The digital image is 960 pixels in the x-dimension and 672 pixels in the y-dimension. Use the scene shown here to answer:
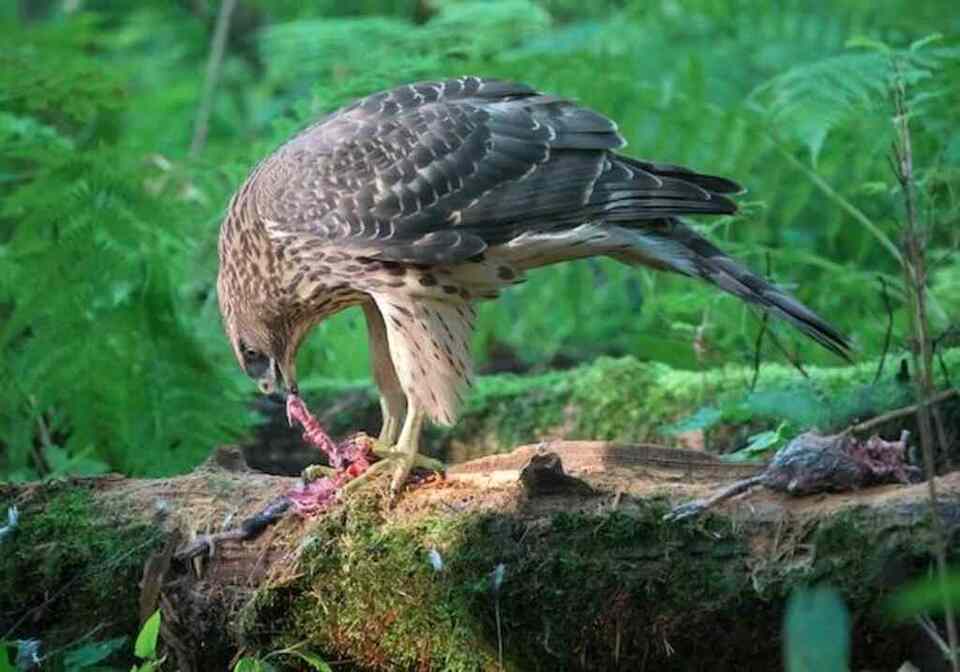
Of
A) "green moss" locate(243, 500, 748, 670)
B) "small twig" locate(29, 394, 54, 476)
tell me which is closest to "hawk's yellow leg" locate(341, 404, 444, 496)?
"green moss" locate(243, 500, 748, 670)

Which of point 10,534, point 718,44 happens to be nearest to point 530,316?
point 718,44

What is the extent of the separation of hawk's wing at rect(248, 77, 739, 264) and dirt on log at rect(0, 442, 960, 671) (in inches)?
32.7

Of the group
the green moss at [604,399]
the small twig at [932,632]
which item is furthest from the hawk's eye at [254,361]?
the small twig at [932,632]

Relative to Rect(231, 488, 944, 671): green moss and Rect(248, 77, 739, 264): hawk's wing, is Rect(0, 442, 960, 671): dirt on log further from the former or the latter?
Rect(248, 77, 739, 264): hawk's wing

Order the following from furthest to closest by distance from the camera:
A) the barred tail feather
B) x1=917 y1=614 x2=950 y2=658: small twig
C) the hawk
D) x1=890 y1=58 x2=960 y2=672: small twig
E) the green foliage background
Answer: the green foliage background
the hawk
the barred tail feather
x1=917 y1=614 x2=950 y2=658: small twig
x1=890 y1=58 x2=960 y2=672: small twig

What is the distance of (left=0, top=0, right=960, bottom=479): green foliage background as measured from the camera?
7.17 metres

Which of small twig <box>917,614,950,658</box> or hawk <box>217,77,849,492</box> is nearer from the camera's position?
small twig <box>917,614,950,658</box>

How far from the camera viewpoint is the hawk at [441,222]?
213 inches

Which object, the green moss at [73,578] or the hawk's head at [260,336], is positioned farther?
the hawk's head at [260,336]

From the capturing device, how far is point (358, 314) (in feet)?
27.0

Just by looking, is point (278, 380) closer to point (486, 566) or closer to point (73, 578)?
point (73, 578)

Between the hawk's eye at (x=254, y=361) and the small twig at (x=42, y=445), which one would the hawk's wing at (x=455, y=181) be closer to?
the hawk's eye at (x=254, y=361)

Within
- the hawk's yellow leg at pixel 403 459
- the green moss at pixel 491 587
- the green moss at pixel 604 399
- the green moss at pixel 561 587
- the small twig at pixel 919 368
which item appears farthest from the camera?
the green moss at pixel 604 399

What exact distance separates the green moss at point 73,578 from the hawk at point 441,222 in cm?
91
